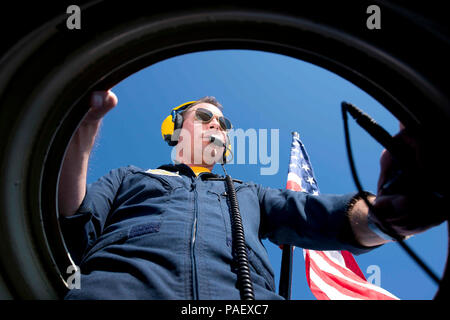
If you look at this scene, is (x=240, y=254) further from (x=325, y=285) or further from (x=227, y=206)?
(x=325, y=285)

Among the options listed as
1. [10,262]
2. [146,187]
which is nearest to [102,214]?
[146,187]

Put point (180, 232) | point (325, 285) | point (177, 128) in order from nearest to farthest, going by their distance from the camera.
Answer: point (180, 232)
point (177, 128)
point (325, 285)

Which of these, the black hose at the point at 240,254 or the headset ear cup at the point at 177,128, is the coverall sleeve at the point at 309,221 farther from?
the headset ear cup at the point at 177,128

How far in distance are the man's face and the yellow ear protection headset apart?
0.19 ft

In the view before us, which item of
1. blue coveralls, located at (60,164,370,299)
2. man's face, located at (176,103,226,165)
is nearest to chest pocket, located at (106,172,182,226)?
blue coveralls, located at (60,164,370,299)

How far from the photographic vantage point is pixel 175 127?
189 cm

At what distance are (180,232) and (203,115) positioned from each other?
115 cm

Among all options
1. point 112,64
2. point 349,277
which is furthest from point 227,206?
point 349,277

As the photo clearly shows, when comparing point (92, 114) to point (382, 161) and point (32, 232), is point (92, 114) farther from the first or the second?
point (382, 161)

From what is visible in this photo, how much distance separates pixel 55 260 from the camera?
Result: 0.75 meters

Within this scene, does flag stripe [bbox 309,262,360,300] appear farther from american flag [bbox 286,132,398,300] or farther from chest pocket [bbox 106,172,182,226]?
chest pocket [bbox 106,172,182,226]

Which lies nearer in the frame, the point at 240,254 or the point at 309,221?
the point at 240,254

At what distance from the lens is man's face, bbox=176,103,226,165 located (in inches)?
67.2

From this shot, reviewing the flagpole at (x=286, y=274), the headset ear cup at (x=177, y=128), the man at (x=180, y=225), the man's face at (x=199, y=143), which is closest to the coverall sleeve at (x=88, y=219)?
the man at (x=180, y=225)
